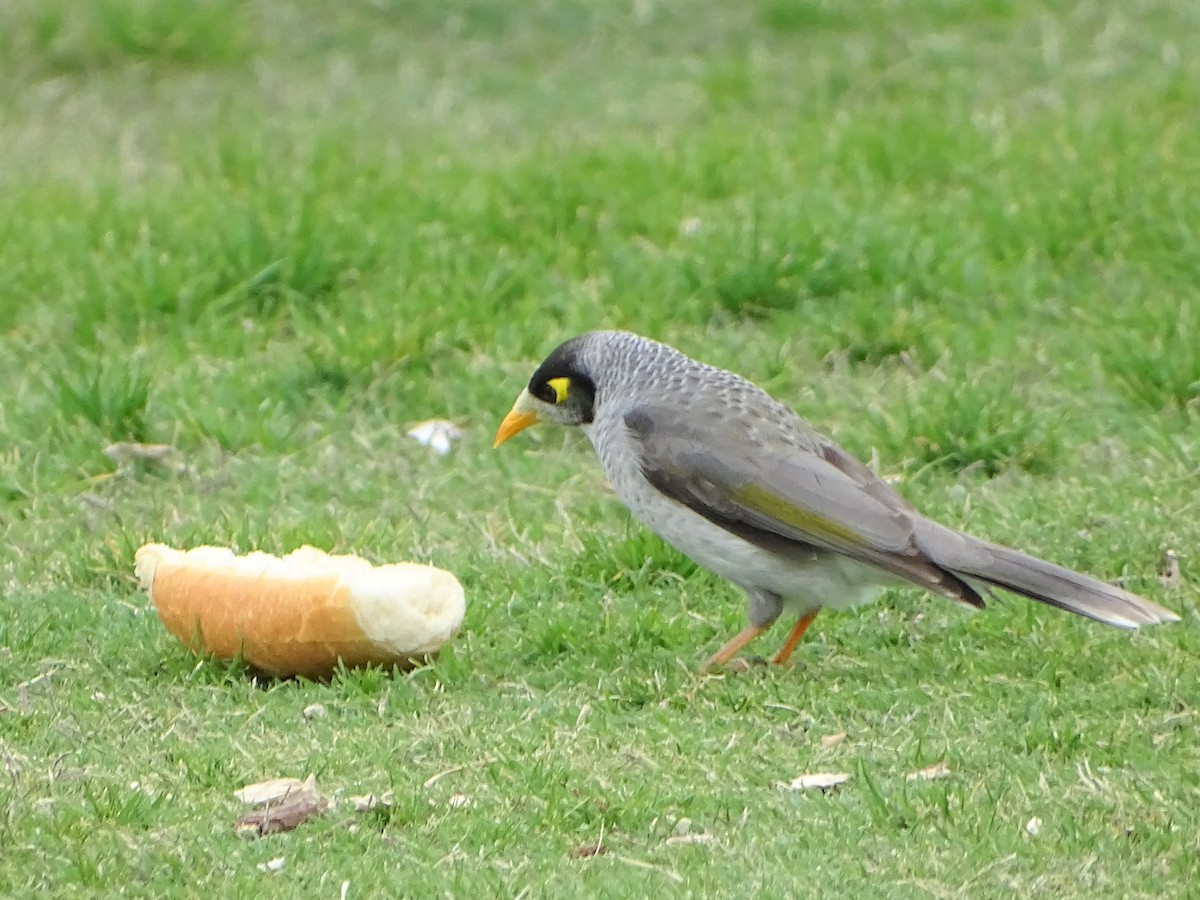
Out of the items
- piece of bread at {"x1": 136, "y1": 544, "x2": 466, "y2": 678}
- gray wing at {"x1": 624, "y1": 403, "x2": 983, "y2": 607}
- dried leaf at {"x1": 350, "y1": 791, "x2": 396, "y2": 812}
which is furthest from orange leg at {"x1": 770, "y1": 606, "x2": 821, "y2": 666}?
dried leaf at {"x1": 350, "y1": 791, "x2": 396, "y2": 812}

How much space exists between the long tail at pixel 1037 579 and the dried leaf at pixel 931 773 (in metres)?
0.70

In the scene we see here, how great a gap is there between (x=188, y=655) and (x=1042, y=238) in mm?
4686

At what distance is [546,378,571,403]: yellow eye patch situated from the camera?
21.6 ft

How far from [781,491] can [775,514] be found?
0.08 meters

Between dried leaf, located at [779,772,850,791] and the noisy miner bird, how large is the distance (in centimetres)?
74

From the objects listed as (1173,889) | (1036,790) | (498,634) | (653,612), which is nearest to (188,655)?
(498,634)

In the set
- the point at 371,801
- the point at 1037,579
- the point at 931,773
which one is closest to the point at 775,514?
the point at 1037,579

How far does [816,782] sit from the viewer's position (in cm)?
472

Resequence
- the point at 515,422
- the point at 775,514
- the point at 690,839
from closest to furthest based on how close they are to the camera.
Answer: the point at 690,839
the point at 775,514
the point at 515,422

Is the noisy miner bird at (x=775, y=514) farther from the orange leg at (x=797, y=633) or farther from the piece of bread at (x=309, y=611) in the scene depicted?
the piece of bread at (x=309, y=611)

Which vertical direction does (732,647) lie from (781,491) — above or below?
below

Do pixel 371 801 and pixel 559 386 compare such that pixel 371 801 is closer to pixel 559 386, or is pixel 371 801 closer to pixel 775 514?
pixel 775 514

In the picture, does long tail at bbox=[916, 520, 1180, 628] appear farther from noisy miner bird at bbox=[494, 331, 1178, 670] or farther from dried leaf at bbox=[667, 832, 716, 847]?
dried leaf at bbox=[667, 832, 716, 847]

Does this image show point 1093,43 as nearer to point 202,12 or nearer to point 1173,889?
point 202,12
